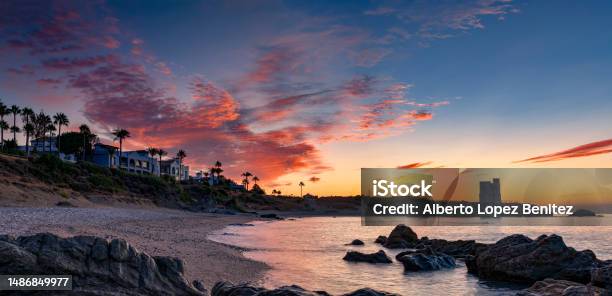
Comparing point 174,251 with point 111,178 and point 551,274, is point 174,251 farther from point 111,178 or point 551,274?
point 111,178

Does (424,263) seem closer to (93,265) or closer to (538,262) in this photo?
(538,262)

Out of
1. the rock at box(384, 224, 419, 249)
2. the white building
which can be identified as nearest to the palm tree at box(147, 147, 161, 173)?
the white building

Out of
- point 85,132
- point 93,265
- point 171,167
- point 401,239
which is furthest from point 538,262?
point 171,167

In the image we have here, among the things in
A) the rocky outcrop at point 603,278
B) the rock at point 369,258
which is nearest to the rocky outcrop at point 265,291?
→ the rocky outcrop at point 603,278

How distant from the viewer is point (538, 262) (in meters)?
21.1

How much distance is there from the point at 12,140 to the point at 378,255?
139m

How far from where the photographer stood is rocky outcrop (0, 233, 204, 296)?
11078 millimetres

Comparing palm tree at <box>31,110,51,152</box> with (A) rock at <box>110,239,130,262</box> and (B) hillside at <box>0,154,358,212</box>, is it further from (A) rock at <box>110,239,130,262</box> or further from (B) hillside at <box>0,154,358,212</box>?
(A) rock at <box>110,239,130,262</box>

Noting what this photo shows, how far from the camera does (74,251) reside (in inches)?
455

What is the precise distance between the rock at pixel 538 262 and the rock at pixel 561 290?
7.52 metres

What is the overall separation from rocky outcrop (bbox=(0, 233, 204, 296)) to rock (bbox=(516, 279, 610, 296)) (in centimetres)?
966

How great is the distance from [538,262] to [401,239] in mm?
22345

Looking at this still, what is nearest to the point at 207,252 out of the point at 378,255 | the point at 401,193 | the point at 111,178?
the point at 378,255

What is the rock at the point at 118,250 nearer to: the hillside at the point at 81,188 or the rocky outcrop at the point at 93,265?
the rocky outcrop at the point at 93,265
